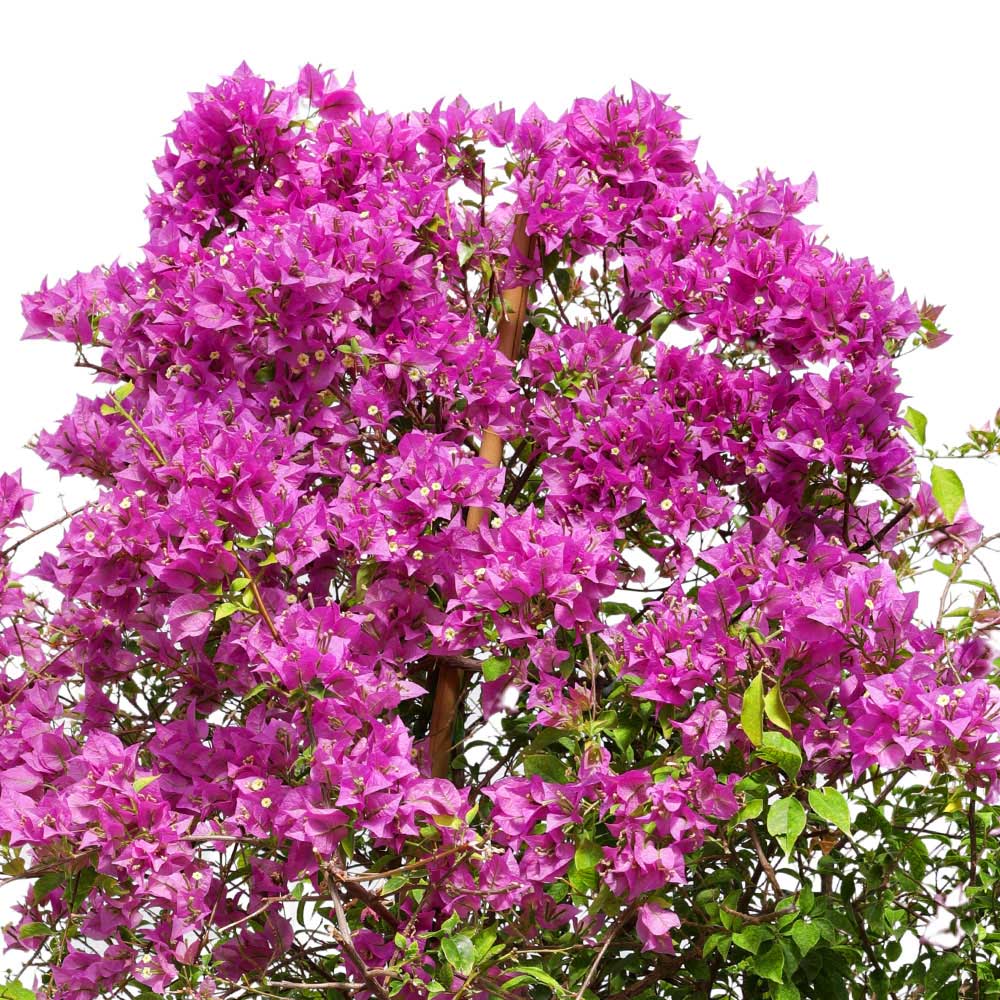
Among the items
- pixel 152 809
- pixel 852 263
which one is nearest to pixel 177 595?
pixel 152 809

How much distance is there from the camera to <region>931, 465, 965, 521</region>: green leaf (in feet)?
7.62

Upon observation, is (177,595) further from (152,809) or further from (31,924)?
(31,924)

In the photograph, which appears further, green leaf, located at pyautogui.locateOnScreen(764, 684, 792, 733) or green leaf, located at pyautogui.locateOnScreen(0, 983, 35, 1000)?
green leaf, located at pyautogui.locateOnScreen(0, 983, 35, 1000)

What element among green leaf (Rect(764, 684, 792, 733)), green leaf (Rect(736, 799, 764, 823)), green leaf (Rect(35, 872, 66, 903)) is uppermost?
green leaf (Rect(764, 684, 792, 733))

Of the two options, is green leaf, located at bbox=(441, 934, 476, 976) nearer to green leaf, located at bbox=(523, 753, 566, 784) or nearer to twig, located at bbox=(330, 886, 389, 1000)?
twig, located at bbox=(330, 886, 389, 1000)

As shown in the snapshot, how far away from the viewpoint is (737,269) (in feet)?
8.18

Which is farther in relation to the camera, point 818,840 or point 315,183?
point 315,183

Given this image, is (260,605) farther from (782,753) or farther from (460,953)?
(782,753)

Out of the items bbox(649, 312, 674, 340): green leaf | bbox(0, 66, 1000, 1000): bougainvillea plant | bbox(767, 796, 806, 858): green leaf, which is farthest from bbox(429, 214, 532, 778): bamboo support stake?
bbox(767, 796, 806, 858): green leaf

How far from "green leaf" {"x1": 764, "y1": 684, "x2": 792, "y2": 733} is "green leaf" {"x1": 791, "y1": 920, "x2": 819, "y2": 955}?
28 centimetres

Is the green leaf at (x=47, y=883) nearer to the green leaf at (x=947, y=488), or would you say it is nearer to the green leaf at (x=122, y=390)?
the green leaf at (x=122, y=390)

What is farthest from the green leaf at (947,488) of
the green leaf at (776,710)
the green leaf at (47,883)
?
the green leaf at (47,883)

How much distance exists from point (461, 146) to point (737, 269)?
0.59m

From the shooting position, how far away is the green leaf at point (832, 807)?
2043 millimetres
